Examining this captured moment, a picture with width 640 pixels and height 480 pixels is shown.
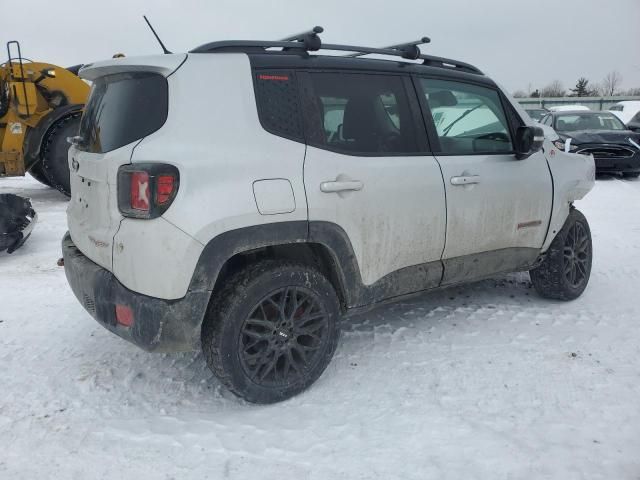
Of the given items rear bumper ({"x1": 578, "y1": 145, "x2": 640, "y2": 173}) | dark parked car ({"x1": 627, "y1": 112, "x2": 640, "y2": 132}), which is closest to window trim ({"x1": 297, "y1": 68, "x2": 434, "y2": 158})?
rear bumper ({"x1": 578, "y1": 145, "x2": 640, "y2": 173})

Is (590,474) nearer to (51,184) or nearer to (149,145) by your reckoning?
(149,145)

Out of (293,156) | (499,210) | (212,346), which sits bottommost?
(212,346)

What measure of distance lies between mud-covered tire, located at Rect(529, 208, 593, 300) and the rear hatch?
10.6 feet

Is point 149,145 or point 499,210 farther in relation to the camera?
point 499,210

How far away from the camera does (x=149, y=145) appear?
2.56 meters

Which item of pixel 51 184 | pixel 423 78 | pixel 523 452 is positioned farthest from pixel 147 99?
pixel 51 184

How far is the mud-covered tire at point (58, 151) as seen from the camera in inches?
357

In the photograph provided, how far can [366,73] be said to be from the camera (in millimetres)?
3279

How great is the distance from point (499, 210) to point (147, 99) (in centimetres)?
241

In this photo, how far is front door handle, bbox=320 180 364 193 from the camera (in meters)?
2.89

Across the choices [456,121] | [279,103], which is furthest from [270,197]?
[456,121]

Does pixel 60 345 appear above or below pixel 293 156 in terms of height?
below

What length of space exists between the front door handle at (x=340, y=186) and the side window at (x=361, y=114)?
193 millimetres

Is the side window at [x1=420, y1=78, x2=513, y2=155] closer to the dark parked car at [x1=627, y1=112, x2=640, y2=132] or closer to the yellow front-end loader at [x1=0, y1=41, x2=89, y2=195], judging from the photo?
the yellow front-end loader at [x1=0, y1=41, x2=89, y2=195]
